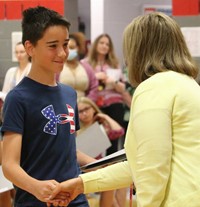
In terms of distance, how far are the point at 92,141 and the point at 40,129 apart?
6.83 ft

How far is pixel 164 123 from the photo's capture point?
5.64ft

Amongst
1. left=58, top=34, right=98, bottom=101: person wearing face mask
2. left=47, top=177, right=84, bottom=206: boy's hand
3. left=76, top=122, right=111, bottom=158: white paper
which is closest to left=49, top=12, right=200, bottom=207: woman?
left=47, top=177, right=84, bottom=206: boy's hand

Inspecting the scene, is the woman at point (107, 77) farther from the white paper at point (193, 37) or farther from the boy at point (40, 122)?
the boy at point (40, 122)

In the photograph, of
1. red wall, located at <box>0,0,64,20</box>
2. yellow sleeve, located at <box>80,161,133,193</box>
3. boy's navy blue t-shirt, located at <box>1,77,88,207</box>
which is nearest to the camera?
yellow sleeve, located at <box>80,161,133,193</box>

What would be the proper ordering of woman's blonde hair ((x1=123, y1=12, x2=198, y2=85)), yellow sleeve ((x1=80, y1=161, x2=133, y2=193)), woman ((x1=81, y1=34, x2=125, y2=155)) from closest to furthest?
woman's blonde hair ((x1=123, y1=12, x2=198, y2=85)), yellow sleeve ((x1=80, y1=161, x2=133, y2=193)), woman ((x1=81, y1=34, x2=125, y2=155))

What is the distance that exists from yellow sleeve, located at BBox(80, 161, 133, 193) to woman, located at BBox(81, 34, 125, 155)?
3.79 m

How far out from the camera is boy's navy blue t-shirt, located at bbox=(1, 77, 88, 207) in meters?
2.26

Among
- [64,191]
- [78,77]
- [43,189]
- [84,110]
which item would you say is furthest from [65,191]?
[78,77]

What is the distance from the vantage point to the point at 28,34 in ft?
7.82

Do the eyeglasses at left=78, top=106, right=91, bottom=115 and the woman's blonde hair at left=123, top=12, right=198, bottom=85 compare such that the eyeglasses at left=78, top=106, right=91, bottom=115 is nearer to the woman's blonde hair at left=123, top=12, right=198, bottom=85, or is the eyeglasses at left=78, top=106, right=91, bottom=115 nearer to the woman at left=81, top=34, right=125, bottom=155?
the woman at left=81, top=34, right=125, bottom=155

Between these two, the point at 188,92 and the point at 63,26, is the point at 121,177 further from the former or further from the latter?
the point at 63,26

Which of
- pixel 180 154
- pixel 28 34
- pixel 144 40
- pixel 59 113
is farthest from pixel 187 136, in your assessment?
pixel 28 34

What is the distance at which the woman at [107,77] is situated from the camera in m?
6.11

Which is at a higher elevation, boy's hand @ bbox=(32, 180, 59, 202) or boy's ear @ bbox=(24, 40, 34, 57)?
boy's ear @ bbox=(24, 40, 34, 57)
